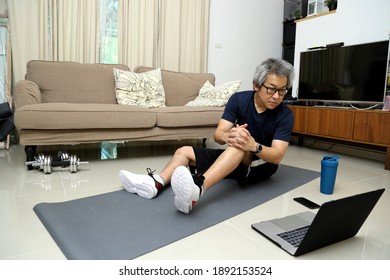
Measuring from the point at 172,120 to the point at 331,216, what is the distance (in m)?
1.73

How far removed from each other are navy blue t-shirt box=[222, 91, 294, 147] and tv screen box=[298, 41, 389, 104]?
1797 mm

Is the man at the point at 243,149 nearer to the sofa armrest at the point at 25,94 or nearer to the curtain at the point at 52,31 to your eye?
the sofa armrest at the point at 25,94

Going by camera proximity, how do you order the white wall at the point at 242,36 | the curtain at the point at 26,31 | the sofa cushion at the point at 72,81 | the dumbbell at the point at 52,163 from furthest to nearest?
1. the white wall at the point at 242,36
2. the curtain at the point at 26,31
3. the sofa cushion at the point at 72,81
4. the dumbbell at the point at 52,163

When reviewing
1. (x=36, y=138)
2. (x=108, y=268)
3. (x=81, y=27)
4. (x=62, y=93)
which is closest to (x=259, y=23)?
(x=81, y=27)

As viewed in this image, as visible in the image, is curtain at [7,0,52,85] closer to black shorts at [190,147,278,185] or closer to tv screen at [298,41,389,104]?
black shorts at [190,147,278,185]

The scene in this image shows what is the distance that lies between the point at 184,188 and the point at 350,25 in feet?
11.1

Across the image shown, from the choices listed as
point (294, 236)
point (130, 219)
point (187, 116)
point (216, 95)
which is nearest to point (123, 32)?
point (216, 95)

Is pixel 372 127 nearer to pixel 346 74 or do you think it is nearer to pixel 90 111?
pixel 346 74

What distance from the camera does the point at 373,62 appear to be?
2959 mm

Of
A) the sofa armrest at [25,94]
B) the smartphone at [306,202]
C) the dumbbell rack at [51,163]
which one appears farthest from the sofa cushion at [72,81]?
the smartphone at [306,202]

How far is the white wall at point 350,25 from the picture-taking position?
328 centimetres

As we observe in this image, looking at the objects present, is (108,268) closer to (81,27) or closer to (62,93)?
(62,93)

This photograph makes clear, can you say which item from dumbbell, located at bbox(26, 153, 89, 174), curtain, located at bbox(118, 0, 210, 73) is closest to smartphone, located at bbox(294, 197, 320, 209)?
dumbbell, located at bbox(26, 153, 89, 174)

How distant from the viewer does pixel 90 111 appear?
2258mm
